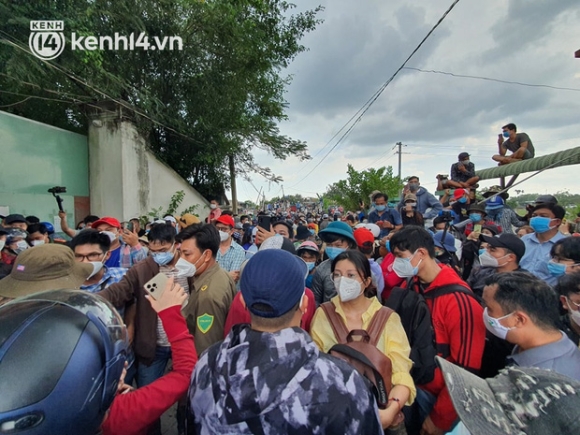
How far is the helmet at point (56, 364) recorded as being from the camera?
0.80m

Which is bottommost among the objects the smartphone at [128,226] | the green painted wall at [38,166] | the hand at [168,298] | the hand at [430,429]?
the hand at [430,429]

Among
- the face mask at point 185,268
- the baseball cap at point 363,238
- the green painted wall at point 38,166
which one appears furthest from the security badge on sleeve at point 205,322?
Answer: the green painted wall at point 38,166

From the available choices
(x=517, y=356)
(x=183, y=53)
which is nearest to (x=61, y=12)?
(x=183, y=53)

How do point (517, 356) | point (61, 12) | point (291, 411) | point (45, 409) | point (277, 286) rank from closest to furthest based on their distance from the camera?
point (45, 409) < point (291, 411) < point (277, 286) < point (517, 356) < point (61, 12)

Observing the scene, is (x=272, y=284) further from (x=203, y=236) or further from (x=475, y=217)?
(x=475, y=217)

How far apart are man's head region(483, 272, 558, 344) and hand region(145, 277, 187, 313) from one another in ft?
5.39

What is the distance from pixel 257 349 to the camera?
973 millimetres

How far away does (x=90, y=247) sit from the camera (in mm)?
2391

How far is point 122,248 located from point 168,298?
3.67m

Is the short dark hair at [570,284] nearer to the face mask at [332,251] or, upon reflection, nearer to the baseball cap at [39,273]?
the face mask at [332,251]

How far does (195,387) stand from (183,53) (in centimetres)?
1172

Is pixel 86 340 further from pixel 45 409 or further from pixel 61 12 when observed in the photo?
pixel 61 12

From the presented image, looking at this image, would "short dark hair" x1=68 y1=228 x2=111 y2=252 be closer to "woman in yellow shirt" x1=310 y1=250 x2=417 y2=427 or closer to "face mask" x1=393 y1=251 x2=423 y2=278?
"woman in yellow shirt" x1=310 y1=250 x2=417 y2=427

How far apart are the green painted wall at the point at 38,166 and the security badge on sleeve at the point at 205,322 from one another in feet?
22.2
